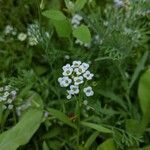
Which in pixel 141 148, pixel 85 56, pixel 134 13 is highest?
pixel 134 13

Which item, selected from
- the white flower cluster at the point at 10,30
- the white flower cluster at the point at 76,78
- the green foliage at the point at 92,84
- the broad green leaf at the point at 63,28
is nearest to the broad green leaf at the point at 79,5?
the green foliage at the point at 92,84

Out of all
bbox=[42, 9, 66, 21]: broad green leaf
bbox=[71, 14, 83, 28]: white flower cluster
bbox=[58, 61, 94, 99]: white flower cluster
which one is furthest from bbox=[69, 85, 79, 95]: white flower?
bbox=[71, 14, 83, 28]: white flower cluster

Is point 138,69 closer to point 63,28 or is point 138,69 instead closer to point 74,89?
point 63,28

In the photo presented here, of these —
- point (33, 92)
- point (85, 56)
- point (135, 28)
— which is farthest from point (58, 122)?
point (135, 28)

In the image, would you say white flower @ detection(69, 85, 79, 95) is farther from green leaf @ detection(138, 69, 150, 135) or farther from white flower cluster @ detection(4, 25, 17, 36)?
white flower cluster @ detection(4, 25, 17, 36)

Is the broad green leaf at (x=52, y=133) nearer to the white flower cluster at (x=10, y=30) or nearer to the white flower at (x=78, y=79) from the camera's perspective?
the white flower at (x=78, y=79)

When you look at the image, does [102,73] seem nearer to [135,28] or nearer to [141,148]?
[135,28]
